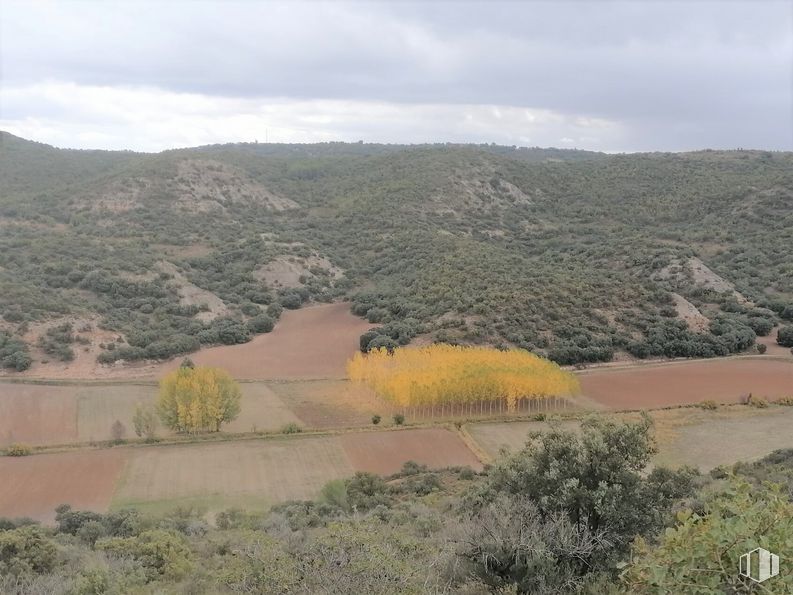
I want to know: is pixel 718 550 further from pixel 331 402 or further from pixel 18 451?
pixel 331 402

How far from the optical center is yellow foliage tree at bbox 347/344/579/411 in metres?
42.6

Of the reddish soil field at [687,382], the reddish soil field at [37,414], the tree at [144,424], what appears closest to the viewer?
the reddish soil field at [37,414]

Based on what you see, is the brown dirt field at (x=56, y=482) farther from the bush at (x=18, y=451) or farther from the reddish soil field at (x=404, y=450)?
the reddish soil field at (x=404, y=450)

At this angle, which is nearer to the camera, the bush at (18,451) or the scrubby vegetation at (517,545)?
the scrubby vegetation at (517,545)

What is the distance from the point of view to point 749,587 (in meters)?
5.89

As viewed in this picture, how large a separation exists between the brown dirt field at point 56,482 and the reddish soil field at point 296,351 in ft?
60.1

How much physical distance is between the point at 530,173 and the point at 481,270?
70624 millimetres

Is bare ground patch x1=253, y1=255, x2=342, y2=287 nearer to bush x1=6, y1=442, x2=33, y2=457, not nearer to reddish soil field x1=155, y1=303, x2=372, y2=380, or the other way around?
reddish soil field x1=155, y1=303, x2=372, y2=380

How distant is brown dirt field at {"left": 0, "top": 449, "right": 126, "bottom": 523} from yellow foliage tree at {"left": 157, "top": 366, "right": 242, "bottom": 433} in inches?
156

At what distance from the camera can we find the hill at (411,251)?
58.8 meters

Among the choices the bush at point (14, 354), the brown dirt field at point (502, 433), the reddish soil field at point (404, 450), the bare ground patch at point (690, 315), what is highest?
the bare ground patch at point (690, 315)

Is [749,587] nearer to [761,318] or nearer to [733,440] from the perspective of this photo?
[733,440]

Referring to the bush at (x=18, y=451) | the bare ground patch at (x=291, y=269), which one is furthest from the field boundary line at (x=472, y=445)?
the bare ground patch at (x=291, y=269)

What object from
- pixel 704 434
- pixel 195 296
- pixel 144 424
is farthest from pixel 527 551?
pixel 195 296
